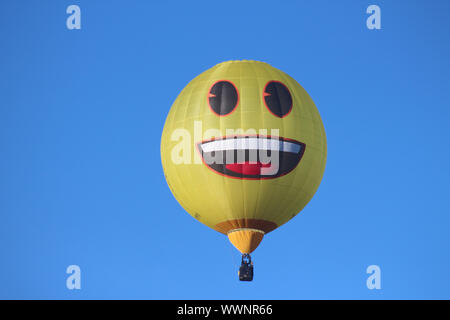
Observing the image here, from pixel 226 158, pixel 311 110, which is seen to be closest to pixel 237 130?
pixel 226 158

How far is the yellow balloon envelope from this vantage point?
34.1 metres

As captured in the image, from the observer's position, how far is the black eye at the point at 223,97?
3453 centimetres

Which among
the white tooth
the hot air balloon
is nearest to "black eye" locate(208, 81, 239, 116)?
the hot air balloon

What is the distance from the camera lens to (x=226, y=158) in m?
34.0

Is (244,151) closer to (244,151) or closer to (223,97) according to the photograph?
(244,151)

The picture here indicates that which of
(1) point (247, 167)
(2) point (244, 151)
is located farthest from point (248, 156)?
(1) point (247, 167)

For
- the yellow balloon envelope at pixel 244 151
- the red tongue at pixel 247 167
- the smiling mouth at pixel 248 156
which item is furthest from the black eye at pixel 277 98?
the red tongue at pixel 247 167

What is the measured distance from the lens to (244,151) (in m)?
33.9

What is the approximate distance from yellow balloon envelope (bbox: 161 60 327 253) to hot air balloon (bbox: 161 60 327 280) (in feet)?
0.10

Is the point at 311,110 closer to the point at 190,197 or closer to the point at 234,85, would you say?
the point at 234,85

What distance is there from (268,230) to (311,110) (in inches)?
167

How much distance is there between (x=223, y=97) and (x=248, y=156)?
2.26m

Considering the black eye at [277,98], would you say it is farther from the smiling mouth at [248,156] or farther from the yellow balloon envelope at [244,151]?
the smiling mouth at [248,156]

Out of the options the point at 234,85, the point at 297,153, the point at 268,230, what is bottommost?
the point at 268,230
